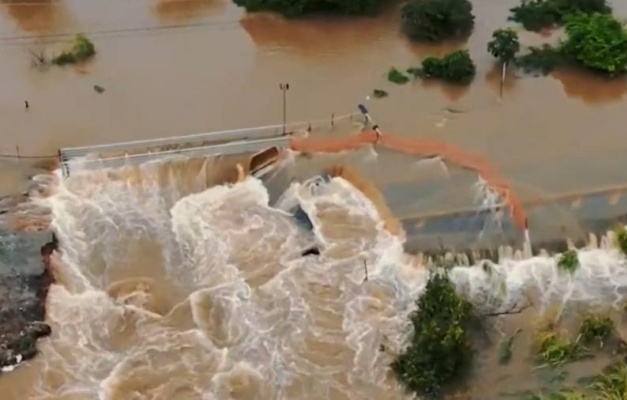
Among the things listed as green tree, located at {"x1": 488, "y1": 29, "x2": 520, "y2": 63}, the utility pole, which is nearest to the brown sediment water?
the utility pole

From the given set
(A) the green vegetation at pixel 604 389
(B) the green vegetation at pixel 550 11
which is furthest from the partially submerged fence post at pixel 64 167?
(B) the green vegetation at pixel 550 11

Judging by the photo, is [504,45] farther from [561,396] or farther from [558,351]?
[561,396]

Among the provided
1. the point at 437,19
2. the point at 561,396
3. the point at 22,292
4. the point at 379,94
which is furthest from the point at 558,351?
the point at 437,19

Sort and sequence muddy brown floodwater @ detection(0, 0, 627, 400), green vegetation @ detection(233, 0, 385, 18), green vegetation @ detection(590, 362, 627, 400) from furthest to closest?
1. green vegetation @ detection(233, 0, 385, 18)
2. muddy brown floodwater @ detection(0, 0, 627, 400)
3. green vegetation @ detection(590, 362, 627, 400)

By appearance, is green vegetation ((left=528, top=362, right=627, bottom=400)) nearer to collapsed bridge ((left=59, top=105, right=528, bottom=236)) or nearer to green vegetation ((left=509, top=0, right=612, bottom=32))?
collapsed bridge ((left=59, top=105, right=528, bottom=236))

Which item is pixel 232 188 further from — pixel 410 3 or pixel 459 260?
pixel 410 3

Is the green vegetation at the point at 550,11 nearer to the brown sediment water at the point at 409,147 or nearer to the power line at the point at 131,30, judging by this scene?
the brown sediment water at the point at 409,147
